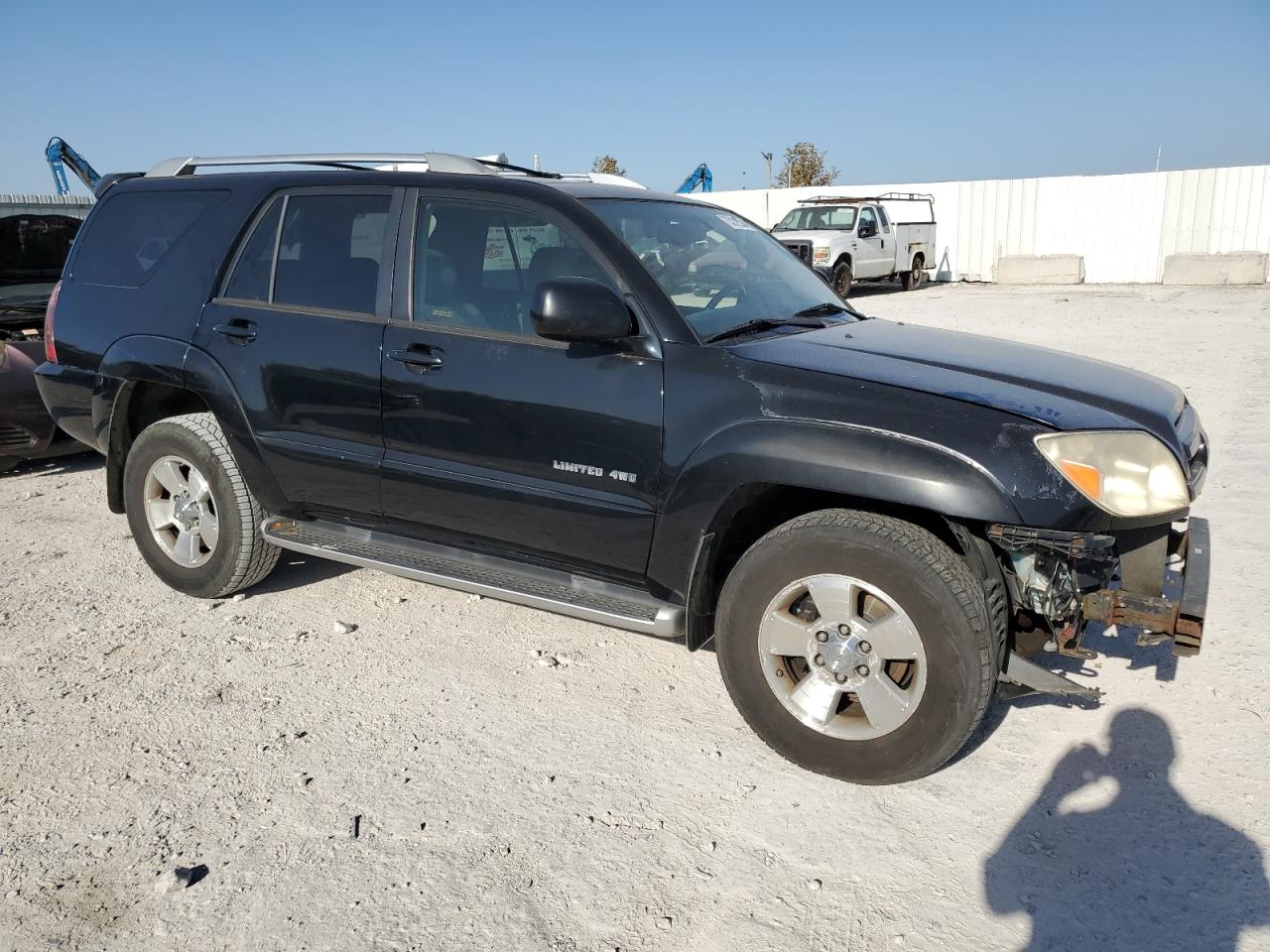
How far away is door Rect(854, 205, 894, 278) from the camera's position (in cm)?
2016

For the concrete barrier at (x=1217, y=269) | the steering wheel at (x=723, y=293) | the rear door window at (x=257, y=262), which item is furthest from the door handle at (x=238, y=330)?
the concrete barrier at (x=1217, y=269)

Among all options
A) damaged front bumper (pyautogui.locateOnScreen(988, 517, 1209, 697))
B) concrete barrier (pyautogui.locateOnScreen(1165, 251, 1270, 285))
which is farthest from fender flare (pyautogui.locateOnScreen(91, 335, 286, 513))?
concrete barrier (pyautogui.locateOnScreen(1165, 251, 1270, 285))

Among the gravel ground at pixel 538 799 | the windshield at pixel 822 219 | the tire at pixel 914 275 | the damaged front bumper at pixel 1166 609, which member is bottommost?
the gravel ground at pixel 538 799

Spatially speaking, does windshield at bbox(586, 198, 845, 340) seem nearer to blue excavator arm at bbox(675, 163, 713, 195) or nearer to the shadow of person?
the shadow of person

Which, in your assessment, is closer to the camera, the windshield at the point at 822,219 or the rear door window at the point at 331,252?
the rear door window at the point at 331,252

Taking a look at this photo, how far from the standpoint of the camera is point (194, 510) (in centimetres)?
451

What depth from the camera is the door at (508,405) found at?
331 centimetres

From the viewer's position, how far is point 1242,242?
23656 mm

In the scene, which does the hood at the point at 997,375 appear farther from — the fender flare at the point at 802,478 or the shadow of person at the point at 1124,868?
the shadow of person at the point at 1124,868

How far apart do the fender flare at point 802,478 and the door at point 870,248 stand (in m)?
17.8

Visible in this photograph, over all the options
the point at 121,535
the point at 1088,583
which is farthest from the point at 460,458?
the point at 121,535

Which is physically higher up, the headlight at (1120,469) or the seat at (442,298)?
the seat at (442,298)

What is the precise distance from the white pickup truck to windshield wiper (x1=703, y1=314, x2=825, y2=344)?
1479 cm

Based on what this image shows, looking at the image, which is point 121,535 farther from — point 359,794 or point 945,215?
point 945,215
